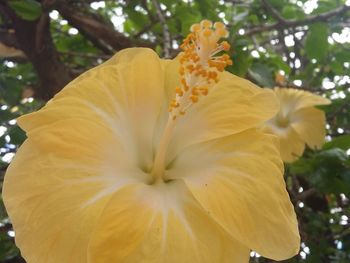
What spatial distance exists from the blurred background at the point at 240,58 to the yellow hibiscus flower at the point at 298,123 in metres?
0.04

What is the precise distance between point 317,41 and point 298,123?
0.99ft

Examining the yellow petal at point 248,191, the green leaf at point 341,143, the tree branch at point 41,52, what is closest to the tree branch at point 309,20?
the green leaf at point 341,143

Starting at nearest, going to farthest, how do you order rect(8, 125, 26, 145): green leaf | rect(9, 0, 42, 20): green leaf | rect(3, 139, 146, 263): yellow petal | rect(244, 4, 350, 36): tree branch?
rect(3, 139, 146, 263): yellow petal → rect(8, 125, 26, 145): green leaf → rect(9, 0, 42, 20): green leaf → rect(244, 4, 350, 36): tree branch

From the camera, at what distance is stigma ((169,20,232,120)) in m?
1.01

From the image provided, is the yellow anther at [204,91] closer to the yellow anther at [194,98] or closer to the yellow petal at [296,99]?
the yellow anther at [194,98]

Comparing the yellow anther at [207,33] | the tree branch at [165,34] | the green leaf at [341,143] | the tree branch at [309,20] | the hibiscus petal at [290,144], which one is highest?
the yellow anther at [207,33]

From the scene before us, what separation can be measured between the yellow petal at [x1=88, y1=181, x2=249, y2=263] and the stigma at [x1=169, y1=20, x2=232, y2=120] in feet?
0.67

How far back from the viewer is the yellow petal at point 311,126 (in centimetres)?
167

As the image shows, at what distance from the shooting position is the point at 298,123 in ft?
5.92

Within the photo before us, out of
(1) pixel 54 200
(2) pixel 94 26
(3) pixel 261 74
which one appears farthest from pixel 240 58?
(1) pixel 54 200

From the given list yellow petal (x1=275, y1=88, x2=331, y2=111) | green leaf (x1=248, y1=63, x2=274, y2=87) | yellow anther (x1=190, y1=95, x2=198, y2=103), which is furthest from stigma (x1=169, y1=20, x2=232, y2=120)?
yellow petal (x1=275, y1=88, x2=331, y2=111)

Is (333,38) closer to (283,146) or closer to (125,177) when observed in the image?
(283,146)

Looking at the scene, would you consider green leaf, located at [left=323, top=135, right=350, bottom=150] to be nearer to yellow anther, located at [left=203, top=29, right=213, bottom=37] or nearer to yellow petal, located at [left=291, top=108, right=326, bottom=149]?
yellow petal, located at [left=291, top=108, right=326, bottom=149]

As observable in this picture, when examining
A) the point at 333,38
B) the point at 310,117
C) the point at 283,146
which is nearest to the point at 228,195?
the point at 283,146
